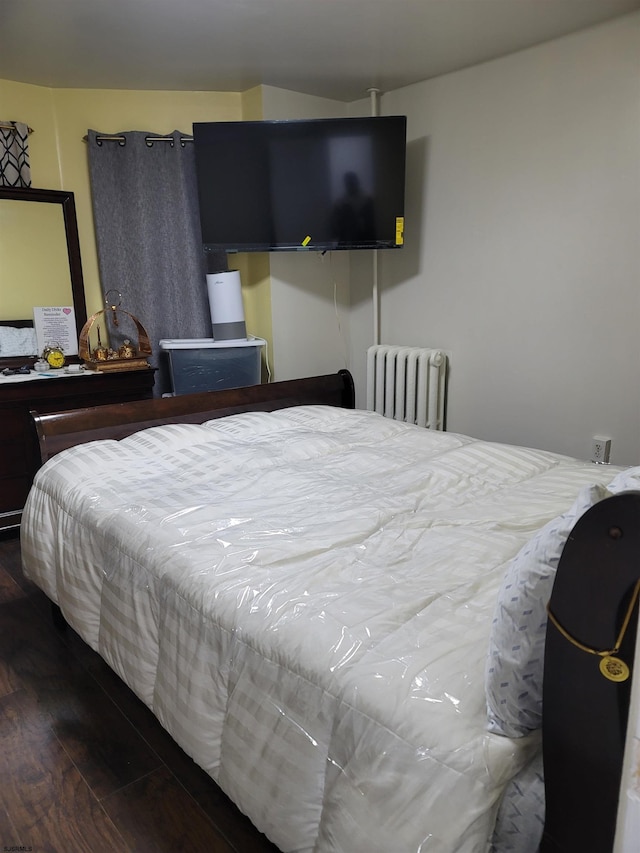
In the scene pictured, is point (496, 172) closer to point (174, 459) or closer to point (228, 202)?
point (228, 202)

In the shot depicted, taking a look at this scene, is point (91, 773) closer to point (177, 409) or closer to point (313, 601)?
point (313, 601)

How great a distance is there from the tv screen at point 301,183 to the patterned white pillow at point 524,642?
271 centimetres

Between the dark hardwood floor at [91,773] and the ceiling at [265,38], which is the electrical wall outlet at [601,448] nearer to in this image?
the ceiling at [265,38]

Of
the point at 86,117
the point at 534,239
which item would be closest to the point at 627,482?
the point at 534,239

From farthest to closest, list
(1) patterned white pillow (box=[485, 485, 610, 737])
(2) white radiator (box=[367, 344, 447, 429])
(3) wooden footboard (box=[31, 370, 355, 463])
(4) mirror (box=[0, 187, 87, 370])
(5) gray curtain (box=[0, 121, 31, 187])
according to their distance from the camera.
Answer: (2) white radiator (box=[367, 344, 447, 429]) < (4) mirror (box=[0, 187, 87, 370]) < (5) gray curtain (box=[0, 121, 31, 187]) < (3) wooden footboard (box=[31, 370, 355, 463]) < (1) patterned white pillow (box=[485, 485, 610, 737])

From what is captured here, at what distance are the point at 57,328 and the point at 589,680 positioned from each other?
3238mm

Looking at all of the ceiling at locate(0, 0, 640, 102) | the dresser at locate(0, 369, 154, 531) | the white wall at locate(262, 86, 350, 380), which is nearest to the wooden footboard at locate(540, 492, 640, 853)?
the ceiling at locate(0, 0, 640, 102)

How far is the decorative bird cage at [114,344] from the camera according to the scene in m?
3.19

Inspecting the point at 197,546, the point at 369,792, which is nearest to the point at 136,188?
the point at 197,546

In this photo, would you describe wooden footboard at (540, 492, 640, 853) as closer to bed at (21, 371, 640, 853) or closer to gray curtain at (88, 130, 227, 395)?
bed at (21, 371, 640, 853)

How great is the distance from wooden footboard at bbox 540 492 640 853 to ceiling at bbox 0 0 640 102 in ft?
7.80

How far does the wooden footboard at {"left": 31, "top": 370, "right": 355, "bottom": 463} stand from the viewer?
2264 millimetres

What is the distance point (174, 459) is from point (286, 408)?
77cm

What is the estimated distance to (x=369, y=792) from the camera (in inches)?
37.2
